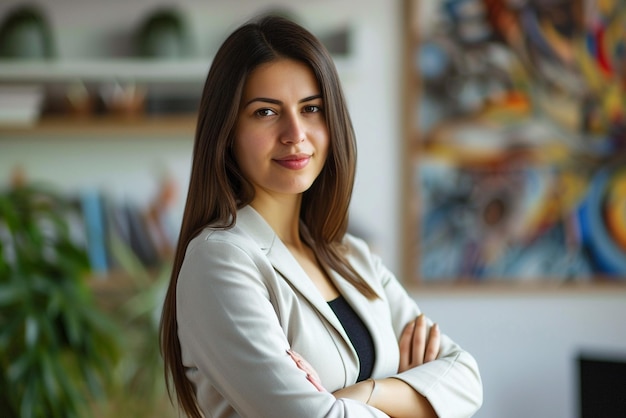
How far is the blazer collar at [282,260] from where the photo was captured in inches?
55.4

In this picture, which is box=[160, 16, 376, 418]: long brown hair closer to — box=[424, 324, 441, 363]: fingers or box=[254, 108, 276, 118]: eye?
box=[254, 108, 276, 118]: eye

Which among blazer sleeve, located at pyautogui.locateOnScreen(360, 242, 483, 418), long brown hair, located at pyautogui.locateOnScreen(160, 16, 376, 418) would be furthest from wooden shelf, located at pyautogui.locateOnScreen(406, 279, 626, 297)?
long brown hair, located at pyautogui.locateOnScreen(160, 16, 376, 418)

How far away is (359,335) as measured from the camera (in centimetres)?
147

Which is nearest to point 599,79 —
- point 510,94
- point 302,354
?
point 510,94

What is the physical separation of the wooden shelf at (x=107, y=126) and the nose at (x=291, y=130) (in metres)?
1.82

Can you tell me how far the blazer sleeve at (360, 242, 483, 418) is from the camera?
1.49 m

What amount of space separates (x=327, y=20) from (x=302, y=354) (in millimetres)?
2204

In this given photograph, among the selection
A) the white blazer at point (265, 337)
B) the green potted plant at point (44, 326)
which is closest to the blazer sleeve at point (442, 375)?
the white blazer at point (265, 337)

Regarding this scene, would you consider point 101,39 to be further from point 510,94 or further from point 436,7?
point 510,94

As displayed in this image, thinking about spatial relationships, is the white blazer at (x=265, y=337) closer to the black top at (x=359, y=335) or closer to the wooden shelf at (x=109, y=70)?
the black top at (x=359, y=335)

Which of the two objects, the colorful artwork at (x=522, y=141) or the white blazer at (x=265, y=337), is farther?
the colorful artwork at (x=522, y=141)

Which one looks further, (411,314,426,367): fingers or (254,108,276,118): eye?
(411,314,426,367): fingers

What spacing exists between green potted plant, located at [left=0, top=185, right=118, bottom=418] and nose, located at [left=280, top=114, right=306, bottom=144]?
1.50 m

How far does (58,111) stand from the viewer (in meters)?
3.28
